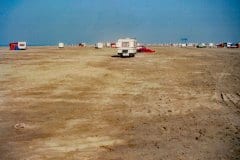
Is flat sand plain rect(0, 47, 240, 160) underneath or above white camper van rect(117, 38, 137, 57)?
underneath

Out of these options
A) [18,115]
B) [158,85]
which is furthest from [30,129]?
[158,85]

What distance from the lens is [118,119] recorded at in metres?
13.8

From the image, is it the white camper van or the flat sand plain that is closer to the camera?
the flat sand plain

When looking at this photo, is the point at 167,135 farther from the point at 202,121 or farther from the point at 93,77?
the point at 93,77

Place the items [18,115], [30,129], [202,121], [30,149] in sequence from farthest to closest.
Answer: [18,115] < [202,121] < [30,129] < [30,149]

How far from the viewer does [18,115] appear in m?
14.5

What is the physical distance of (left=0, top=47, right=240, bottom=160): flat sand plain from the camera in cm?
1022

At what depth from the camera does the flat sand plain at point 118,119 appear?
10.2m

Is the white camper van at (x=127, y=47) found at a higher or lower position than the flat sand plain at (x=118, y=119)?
higher

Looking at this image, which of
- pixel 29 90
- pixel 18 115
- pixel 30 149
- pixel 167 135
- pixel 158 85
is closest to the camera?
pixel 30 149

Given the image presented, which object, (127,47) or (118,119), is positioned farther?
(127,47)

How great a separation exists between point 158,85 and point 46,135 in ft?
37.7

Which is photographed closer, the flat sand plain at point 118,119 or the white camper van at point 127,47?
the flat sand plain at point 118,119

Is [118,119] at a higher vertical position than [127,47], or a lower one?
lower
